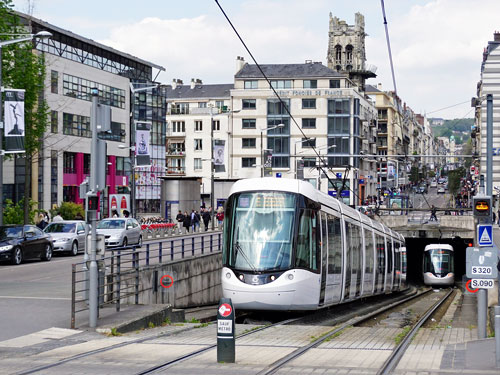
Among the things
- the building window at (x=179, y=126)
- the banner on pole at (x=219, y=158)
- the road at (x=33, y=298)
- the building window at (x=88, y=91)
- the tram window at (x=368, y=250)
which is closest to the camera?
the road at (x=33, y=298)

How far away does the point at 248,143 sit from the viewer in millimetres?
101438

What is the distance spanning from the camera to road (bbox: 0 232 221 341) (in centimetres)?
1609

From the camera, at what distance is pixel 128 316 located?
659 inches

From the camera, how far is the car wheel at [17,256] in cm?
3155

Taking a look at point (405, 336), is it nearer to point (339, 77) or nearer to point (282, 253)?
point (282, 253)

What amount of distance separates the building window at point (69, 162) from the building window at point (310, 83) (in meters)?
39.3

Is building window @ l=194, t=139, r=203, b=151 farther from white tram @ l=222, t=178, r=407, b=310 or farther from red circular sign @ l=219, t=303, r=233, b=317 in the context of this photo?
red circular sign @ l=219, t=303, r=233, b=317

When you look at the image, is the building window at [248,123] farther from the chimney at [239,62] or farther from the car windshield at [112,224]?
the car windshield at [112,224]

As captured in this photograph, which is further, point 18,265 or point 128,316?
point 18,265

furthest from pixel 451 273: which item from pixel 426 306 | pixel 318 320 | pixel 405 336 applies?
pixel 405 336

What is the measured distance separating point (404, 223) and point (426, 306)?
2422 cm

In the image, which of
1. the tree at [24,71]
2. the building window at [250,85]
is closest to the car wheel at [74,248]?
the tree at [24,71]

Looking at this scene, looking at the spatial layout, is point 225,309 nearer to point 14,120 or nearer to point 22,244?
point 22,244

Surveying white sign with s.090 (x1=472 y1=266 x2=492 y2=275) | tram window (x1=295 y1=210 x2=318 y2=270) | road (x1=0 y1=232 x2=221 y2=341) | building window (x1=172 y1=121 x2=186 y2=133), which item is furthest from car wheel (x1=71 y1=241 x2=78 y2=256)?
building window (x1=172 y1=121 x2=186 y2=133)
